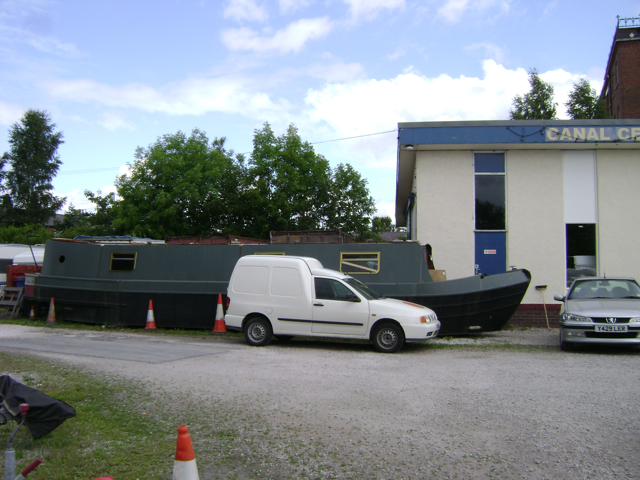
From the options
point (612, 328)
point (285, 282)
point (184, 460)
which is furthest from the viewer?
point (285, 282)

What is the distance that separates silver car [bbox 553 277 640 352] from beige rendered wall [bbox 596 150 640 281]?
460cm

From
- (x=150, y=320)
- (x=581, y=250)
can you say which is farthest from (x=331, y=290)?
(x=581, y=250)

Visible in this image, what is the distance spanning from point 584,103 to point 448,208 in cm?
3210

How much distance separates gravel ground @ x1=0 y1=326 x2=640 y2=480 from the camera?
452 centimetres

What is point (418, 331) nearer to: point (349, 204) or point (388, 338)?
point (388, 338)

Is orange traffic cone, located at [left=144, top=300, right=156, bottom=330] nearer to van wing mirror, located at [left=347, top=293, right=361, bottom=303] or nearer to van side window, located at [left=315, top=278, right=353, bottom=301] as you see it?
van side window, located at [left=315, top=278, right=353, bottom=301]

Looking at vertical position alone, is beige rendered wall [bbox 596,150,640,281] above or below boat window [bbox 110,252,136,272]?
Result: above

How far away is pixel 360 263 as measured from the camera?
539 inches

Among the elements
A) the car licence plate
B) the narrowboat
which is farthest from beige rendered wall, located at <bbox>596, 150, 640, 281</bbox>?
the car licence plate

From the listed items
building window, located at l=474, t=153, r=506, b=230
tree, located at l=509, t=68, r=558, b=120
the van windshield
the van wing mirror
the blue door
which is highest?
tree, located at l=509, t=68, r=558, b=120

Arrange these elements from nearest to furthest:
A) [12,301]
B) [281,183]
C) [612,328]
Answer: [612,328], [12,301], [281,183]

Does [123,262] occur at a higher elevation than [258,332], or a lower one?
higher

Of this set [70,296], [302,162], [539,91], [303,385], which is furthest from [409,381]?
[539,91]

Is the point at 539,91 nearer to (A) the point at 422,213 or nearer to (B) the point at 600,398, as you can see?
(A) the point at 422,213
